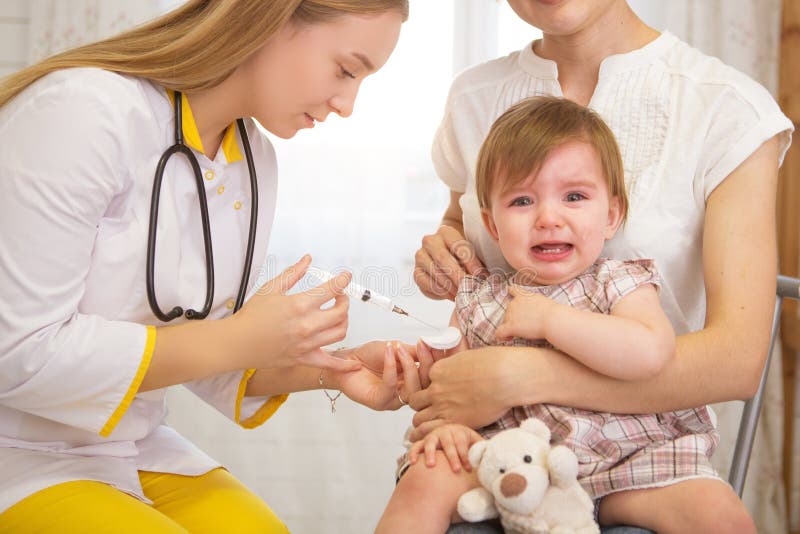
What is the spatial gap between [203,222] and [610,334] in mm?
669

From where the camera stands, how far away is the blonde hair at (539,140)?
136 centimetres

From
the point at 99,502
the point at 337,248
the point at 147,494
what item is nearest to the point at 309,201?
the point at 337,248

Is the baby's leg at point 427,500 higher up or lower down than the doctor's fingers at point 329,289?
lower down

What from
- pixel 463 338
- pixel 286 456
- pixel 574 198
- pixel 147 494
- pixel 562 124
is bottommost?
pixel 286 456

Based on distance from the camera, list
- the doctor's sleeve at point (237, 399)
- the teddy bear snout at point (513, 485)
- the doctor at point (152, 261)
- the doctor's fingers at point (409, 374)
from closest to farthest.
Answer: the teddy bear snout at point (513, 485) < the doctor at point (152, 261) < the doctor's fingers at point (409, 374) < the doctor's sleeve at point (237, 399)

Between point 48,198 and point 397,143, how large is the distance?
1728 millimetres

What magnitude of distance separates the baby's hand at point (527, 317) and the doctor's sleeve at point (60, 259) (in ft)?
1.72

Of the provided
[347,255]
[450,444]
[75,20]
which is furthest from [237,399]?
[75,20]

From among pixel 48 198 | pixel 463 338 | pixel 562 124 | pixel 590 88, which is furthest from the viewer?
pixel 590 88

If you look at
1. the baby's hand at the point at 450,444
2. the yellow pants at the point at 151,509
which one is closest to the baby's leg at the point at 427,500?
the baby's hand at the point at 450,444

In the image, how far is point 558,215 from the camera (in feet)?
4.45

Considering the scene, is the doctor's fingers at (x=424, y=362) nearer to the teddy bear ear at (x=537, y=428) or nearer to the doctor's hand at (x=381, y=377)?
the doctor's hand at (x=381, y=377)

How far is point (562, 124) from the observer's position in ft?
4.51

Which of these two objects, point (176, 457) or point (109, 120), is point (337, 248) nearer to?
point (176, 457)
